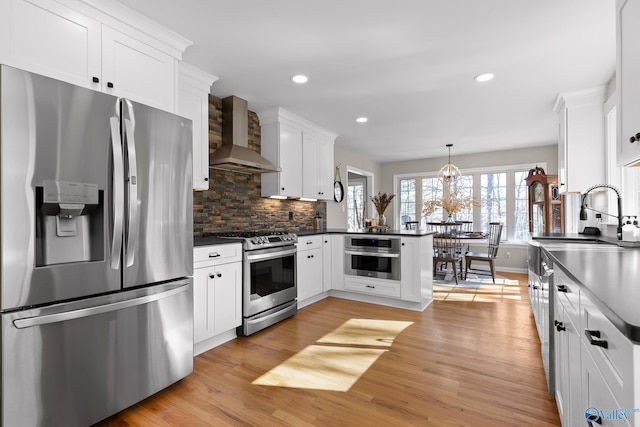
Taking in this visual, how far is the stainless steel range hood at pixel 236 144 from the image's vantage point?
3344mm

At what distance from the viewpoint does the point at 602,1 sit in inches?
78.6

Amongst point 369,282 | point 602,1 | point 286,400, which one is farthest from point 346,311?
point 602,1

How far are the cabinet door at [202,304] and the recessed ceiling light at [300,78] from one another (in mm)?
1985

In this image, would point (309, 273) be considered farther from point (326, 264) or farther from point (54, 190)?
point (54, 190)

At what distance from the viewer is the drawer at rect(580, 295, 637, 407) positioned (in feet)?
2.19

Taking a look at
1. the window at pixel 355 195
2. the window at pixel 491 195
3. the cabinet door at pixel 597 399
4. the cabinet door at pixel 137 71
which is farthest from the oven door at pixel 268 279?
the window at pixel 491 195

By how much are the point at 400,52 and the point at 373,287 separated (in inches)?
106

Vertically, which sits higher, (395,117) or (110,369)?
(395,117)

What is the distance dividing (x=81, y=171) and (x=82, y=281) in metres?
0.57

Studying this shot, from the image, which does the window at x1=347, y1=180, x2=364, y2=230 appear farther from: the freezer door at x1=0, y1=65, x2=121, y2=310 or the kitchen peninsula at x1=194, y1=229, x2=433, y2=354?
the freezer door at x1=0, y1=65, x2=121, y2=310

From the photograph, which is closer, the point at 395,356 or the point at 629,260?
the point at 629,260

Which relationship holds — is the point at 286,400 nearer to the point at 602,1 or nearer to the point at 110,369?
the point at 110,369

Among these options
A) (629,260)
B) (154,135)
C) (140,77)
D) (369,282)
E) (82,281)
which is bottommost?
(369,282)

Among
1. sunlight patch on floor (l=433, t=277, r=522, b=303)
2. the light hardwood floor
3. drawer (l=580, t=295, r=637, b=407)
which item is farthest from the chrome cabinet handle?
sunlight patch on floor (l=433, t=277, r=522, b=303)
